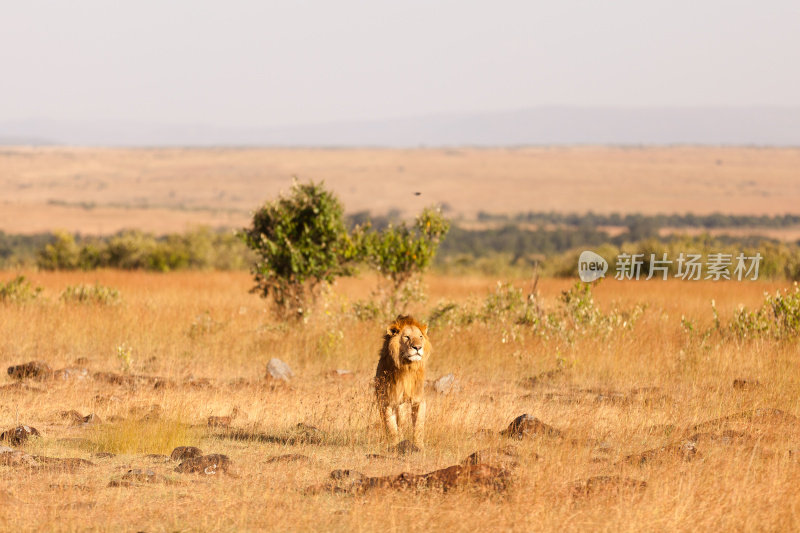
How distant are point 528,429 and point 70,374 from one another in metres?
6.48

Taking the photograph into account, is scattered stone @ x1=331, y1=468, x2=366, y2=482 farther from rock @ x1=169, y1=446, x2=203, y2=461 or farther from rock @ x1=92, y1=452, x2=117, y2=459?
rock @ x1=92, y1=452, x2=117, y2=459

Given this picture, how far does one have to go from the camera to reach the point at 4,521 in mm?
6105

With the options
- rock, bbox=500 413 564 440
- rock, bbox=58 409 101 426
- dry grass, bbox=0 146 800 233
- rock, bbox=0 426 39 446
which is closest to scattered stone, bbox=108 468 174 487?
rock, bbox=0 426 39 446

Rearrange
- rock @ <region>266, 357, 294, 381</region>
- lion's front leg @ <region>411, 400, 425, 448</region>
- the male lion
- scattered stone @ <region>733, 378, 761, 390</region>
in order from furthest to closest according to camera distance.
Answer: rock @ <region>266, 357, 294, 381</region>
scattered stone @ <region>733, 378, 761, 390</region>
lion's front leg @ <region>411, 400, 425, 448</region>
the male lion

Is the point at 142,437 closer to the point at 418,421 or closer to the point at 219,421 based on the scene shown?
the point at 219,421

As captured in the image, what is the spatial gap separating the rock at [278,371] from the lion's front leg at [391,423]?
4.19 metres

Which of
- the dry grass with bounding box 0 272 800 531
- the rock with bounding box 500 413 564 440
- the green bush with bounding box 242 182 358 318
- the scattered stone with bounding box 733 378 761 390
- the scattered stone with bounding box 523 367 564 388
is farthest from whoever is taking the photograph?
the green bush with bounding box 242 182 358 318

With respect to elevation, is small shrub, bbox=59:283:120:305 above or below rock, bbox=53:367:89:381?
above

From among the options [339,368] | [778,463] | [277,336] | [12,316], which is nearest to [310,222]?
[277,336]

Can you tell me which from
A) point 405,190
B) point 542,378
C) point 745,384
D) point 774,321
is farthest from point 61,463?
point 405,190

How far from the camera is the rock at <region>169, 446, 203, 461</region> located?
8070 mm

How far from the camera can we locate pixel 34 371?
40.1 ft

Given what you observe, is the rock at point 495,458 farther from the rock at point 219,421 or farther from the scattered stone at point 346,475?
the rock at point 219,421

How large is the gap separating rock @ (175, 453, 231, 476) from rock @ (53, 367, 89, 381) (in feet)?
16.7
